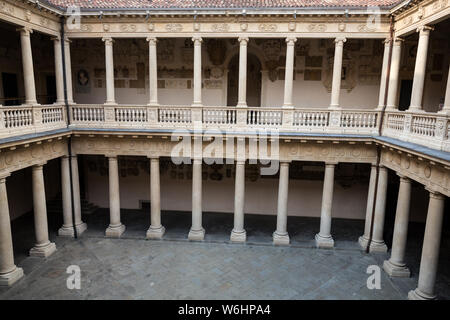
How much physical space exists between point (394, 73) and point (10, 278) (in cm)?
1575

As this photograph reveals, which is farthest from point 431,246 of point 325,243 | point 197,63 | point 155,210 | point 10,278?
point 10,278

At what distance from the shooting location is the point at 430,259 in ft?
32.6

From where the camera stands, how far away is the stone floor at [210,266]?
36.5 ft

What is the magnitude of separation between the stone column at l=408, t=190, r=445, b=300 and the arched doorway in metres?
9.20

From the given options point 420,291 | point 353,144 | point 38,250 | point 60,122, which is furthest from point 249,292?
point 60,122

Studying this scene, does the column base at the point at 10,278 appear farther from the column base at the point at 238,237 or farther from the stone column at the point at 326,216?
the stone column at the point at 326,216

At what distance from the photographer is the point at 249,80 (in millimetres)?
16531

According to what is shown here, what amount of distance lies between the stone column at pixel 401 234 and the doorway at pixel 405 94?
5235mm

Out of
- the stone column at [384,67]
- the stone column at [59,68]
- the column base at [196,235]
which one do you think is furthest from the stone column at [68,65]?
the stone column at [384,67]

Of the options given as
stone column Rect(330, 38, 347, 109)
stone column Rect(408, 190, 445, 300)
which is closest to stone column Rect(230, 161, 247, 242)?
stone column Rect(330, 38, 347, 109)

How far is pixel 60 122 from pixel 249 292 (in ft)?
33.3

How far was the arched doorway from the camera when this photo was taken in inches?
642

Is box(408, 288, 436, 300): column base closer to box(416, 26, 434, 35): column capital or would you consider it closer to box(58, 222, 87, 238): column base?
box(416, 26, 434, 35): column capital

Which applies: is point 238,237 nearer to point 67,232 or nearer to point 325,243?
point 325,243
